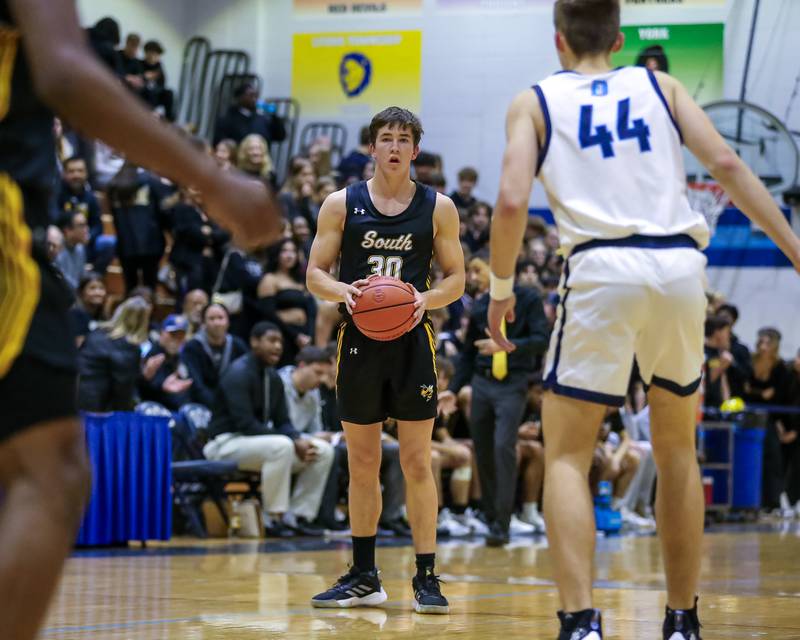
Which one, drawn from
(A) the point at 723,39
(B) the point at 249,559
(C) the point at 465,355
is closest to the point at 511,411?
(C) the point at 465,355

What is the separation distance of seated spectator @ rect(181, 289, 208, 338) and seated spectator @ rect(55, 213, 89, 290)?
1.07 meters

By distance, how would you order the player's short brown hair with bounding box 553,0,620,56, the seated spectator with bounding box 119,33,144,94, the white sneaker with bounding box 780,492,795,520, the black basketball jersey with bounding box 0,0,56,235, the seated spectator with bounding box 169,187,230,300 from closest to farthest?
the black basketball jersey with bounding box 0,0,56,235, the player's short brown hair with bounding box 553,0,620,56, the seated spectator with bounding box 169,187,230,300, the white sneaker with bounding box 780,492,795,520, the seated spectator with bounding box 119,33,144,94

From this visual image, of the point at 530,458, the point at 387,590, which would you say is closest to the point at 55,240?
the point at 530,458

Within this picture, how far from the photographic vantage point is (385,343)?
570 centimetres

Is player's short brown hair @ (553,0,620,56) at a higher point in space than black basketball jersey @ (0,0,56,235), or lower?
higher

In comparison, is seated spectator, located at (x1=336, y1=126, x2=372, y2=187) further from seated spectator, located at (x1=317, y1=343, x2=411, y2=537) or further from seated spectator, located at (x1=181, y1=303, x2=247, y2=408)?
seated spectator, located at (x1=317, y1=343, x2=411, y2=537)

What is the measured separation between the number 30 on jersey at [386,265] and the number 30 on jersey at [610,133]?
2095 millimetres

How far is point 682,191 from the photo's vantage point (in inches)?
150

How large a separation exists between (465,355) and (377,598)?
465 cm

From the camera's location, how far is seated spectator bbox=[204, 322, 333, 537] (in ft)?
33.4

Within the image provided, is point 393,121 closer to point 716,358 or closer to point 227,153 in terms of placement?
point 227,153

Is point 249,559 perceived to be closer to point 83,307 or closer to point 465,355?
point 465,355

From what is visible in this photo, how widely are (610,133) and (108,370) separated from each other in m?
6.67

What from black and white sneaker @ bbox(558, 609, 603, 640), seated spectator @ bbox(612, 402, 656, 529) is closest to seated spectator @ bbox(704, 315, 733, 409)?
seated spectator @ bbox(612, 402, 656, 529)
